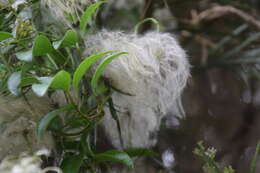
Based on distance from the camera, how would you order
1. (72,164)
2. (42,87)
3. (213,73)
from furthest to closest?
1. (213,73)
2. (72,164)
3. (42,87)

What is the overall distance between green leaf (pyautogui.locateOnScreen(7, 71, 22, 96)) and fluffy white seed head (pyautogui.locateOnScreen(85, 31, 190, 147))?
122 mm

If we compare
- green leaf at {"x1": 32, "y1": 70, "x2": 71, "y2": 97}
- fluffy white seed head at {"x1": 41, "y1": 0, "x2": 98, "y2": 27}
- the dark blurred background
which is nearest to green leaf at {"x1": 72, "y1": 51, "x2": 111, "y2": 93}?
green leaf at {"x1": 32, "y1": 70, "x2": 71, "y2": 97}

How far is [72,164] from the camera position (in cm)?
43

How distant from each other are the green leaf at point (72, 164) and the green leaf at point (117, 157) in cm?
2

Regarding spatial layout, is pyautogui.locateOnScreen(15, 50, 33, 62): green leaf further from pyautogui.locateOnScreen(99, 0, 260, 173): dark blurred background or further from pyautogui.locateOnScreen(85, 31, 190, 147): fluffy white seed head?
pyautogui.locateOnScreen(99, 0, 260, 173): dark blurred background

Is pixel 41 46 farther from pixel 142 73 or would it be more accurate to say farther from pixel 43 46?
pixel 142 73

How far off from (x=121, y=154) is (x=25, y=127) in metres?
0.11

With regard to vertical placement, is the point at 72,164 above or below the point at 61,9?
below

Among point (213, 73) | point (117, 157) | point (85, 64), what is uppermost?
point (85, 64)

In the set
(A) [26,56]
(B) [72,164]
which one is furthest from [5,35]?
(B) [72,164]

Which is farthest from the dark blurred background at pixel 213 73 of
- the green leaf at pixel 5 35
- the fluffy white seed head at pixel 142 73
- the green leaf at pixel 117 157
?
the green leaf at pixel 5 35

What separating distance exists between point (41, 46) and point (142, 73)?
0.13 m

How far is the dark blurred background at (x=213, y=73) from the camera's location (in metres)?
0.91

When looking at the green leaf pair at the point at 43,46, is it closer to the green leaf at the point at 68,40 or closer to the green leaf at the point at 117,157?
the green leaf at the point at 68,40
